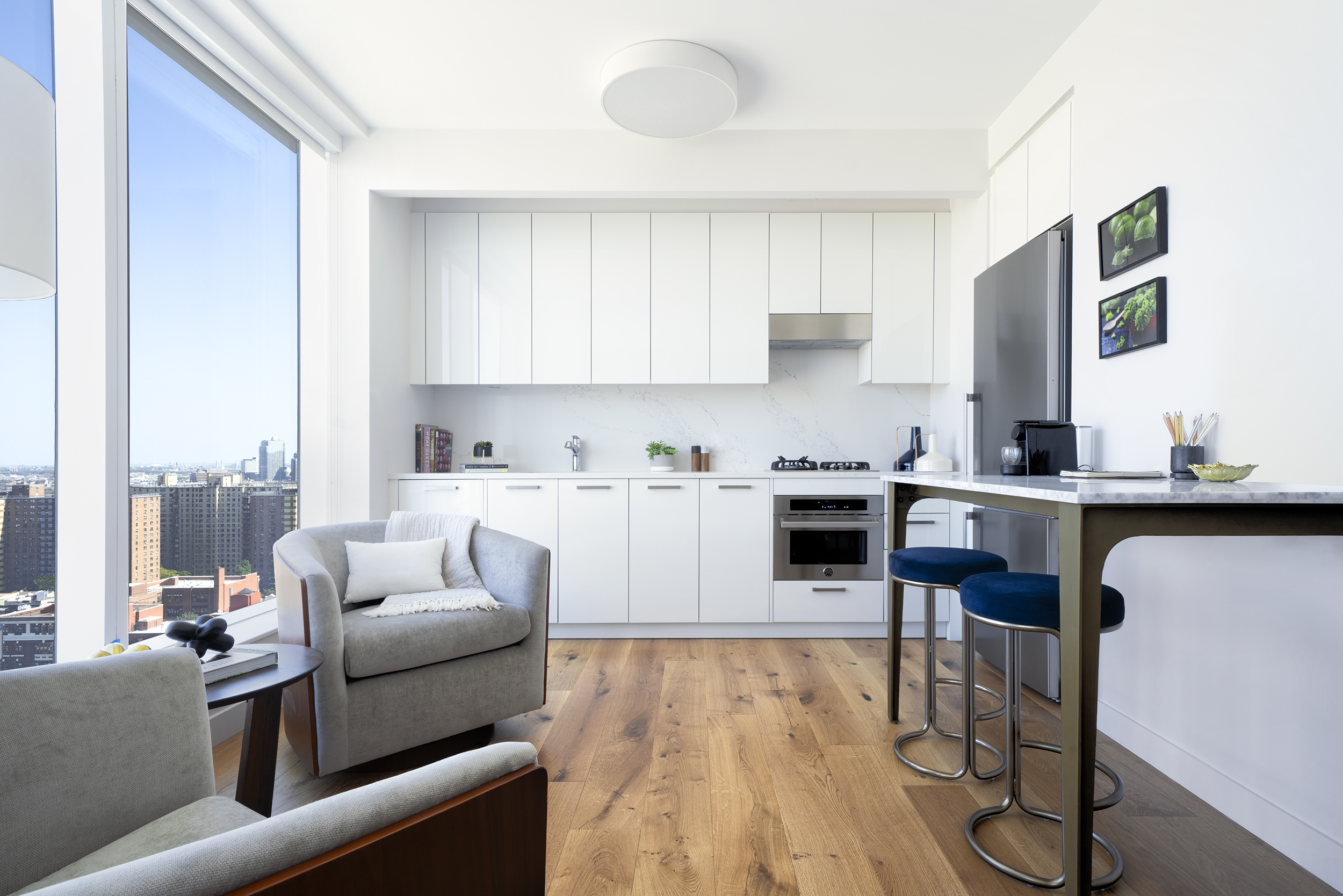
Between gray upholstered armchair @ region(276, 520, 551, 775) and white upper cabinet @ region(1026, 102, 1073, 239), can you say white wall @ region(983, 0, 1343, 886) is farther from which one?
gray upholstered armchair @ region(276, 520, 551, 775)

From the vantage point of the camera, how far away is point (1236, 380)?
5.96 feet

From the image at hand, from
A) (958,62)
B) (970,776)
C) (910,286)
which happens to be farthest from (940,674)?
(958,62)

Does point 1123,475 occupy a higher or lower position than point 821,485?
higher

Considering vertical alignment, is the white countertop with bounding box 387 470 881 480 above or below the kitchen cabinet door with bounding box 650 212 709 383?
below

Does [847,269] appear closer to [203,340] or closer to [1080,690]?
[1080,690]

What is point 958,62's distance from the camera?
2857 millimetres

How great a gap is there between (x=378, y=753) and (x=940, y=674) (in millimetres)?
2425

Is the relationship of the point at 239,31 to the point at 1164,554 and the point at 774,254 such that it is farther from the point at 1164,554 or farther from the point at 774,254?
the point at 1164,554

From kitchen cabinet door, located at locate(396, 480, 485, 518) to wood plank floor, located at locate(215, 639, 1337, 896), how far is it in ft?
4.13

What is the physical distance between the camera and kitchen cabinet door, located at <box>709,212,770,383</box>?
13.0ft

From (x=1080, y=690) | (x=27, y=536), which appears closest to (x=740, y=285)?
(x=1080, y=690)

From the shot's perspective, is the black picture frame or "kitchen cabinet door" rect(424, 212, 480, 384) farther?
"kitchen cabinet door" rect(424, 212, 480, 384)

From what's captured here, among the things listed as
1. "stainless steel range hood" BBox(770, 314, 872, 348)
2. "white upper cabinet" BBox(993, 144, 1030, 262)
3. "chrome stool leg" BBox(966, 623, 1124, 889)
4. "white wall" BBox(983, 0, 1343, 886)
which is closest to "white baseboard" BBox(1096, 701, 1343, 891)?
"white wall" BBox(983, 0, 1343, 886)

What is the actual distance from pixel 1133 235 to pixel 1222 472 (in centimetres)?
109
